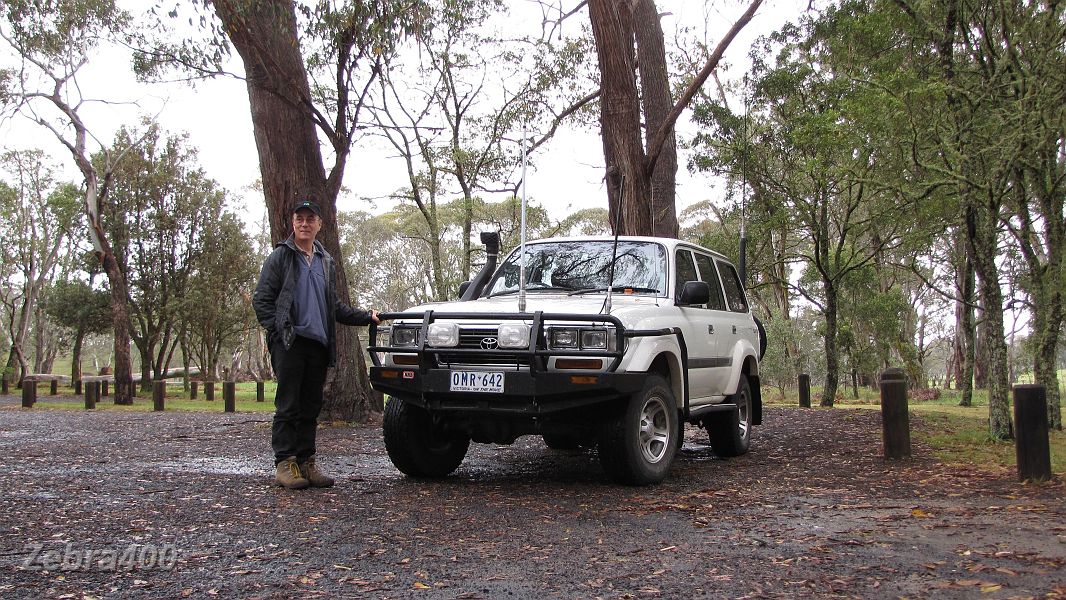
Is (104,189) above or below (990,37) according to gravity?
above

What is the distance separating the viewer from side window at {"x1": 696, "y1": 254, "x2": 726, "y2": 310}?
815 cm

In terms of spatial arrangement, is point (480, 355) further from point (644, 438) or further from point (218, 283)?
point (218, 283)

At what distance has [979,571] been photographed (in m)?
3.86

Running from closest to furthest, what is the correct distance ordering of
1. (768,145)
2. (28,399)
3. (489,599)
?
(489,599) < (28,399) < (768,145)

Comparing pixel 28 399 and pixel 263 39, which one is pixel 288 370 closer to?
pixel 263 39

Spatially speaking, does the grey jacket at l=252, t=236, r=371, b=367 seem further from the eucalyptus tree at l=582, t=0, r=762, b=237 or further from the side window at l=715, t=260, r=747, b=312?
the eucalyptus tree at l=582, t=0, r=762, b=237

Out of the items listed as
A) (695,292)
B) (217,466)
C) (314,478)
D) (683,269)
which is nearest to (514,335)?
(695,292)

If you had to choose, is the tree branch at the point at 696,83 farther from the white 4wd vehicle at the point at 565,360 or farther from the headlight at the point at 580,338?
the headlight at the point at 580,338

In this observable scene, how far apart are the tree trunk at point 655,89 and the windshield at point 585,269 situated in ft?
25.6

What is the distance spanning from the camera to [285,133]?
1120cm

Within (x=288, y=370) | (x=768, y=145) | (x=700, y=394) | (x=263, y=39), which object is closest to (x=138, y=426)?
(x=263, y=39)

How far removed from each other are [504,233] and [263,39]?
26.1m

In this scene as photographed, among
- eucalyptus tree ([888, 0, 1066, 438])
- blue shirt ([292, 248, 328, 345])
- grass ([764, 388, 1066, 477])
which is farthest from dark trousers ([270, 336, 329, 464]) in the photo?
eucalyptus tree ([888, 0, 1066, 438])

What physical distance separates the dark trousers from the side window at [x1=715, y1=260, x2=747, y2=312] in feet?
14.2
